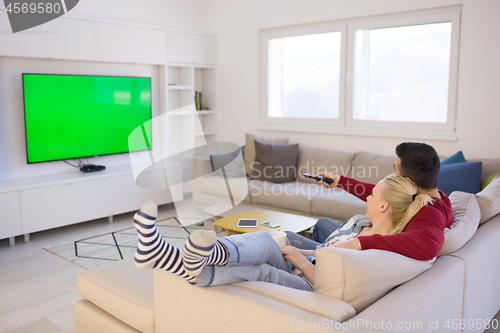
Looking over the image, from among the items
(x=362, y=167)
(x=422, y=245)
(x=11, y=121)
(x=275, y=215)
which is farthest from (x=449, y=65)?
(x=11, y=121)

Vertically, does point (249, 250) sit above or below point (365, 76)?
below

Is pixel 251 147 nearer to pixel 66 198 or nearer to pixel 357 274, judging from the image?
pixel 66 198

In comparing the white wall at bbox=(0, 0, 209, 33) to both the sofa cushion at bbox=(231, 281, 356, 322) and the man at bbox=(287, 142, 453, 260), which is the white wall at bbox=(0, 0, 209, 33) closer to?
the man at bbox=(287, 142, 453, 260)

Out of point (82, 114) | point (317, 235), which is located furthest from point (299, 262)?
point (82, 114)

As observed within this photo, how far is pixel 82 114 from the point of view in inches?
177

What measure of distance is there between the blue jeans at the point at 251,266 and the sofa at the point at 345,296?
0.16ft

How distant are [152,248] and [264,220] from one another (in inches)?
79.2

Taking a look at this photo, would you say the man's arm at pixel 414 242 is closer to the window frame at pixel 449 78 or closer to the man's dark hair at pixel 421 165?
the man's dark hair at pixel 421 165

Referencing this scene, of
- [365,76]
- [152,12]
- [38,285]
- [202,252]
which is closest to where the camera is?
[202,252]

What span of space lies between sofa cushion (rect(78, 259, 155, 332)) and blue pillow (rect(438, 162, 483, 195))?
2455 mm

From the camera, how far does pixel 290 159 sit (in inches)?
184

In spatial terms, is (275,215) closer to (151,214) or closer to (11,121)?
(151,214)

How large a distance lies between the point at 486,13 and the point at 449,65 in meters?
0.52

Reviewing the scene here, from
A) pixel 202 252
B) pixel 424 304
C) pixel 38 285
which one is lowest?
pixel 38 285
